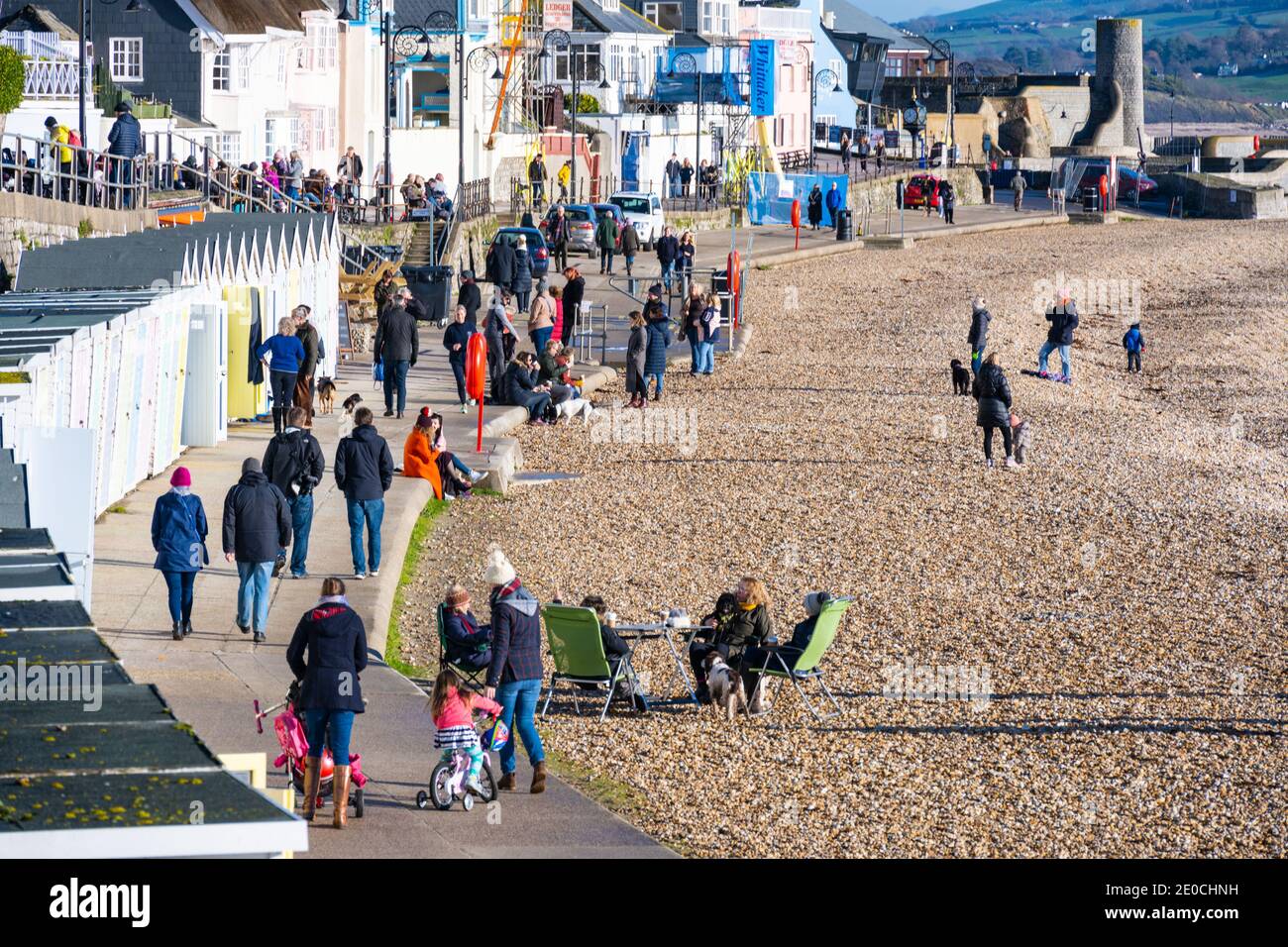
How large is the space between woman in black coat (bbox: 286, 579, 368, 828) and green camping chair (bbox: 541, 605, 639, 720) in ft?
7.69

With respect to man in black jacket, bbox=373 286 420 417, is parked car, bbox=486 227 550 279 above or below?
above

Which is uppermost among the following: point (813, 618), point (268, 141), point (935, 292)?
point (268, 141)

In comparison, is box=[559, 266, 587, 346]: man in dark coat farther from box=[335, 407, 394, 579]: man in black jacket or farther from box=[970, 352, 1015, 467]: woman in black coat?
box=[335, 407, 394, 579]: man in black jacket

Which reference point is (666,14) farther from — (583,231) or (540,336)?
(540,336)

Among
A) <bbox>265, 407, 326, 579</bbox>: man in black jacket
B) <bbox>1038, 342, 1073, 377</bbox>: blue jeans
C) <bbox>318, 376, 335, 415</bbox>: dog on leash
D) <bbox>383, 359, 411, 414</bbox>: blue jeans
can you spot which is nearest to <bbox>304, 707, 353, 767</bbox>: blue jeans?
<bbox>265, 407, 326, 579</bbox>: man in black jacket

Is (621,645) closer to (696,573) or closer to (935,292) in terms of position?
(696,573)

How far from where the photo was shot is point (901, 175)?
7231 cm

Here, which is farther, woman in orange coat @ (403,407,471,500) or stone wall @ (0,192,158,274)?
stone wall @ (0,192,158,274)

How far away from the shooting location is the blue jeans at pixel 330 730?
31.4ft

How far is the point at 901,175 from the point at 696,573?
57555 millimetres

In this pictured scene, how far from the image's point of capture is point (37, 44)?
37906mm

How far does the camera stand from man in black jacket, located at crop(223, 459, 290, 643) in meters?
12.7

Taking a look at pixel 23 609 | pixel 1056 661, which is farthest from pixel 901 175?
pixel 23 609
